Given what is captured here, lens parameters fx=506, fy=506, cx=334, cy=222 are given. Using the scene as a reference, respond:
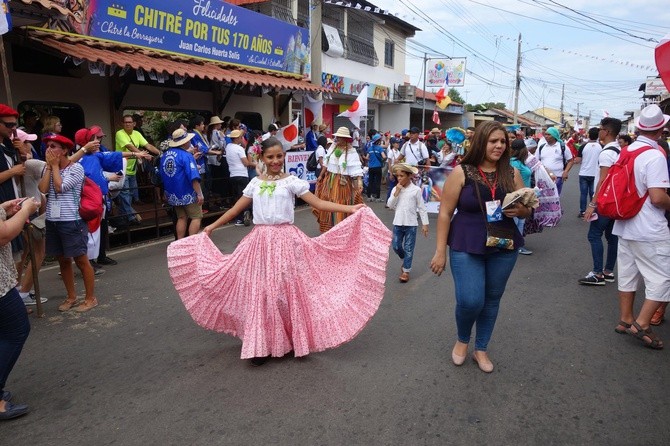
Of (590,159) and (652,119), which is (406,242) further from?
(590,159)

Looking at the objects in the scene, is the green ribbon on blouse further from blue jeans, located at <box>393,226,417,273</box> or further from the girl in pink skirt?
blue jeans, located at <box>393,226,417,273</box>

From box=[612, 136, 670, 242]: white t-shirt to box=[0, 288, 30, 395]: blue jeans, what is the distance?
4.53 metres

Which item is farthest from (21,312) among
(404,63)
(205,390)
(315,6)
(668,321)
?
(404,63)

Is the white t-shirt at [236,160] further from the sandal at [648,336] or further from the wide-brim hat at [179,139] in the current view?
the sandal at [648,336]

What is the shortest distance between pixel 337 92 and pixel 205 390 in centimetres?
1671

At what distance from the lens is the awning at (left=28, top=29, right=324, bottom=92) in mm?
7656

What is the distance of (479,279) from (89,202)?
4.00m

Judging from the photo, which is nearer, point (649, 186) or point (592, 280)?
point (649, 186)

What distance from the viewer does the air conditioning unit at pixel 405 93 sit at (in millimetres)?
24594

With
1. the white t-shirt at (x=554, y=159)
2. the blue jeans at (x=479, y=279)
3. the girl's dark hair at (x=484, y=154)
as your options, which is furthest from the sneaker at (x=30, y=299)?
the white t-shirt at (x=554, y=159)

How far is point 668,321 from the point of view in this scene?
4848 mm

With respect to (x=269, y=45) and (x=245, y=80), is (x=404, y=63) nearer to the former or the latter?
(x=269, y=45)

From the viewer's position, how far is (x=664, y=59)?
355cm

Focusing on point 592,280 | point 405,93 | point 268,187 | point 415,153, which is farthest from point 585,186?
point 405,93
